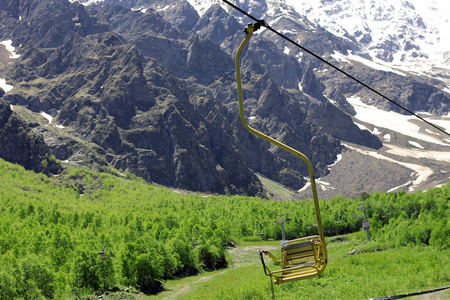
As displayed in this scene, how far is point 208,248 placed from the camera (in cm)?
9756

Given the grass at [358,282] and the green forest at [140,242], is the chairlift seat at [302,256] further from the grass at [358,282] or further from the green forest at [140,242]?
the green forest at [140,242]

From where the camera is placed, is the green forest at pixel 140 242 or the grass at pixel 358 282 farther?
the green forest at pixel 140 242

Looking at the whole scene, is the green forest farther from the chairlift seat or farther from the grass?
the chairlift seat

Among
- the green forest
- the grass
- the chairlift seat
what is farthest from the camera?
the green forest

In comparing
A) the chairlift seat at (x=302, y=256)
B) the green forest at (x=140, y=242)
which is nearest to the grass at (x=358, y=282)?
the green forest at (x=140, y=242)

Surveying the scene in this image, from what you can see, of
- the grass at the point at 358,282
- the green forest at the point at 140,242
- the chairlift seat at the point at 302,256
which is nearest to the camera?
the chairlift seat at the point at 302,256

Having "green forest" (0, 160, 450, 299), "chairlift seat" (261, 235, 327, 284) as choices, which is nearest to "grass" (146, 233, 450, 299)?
"green forest" (0, 160, 450, 299)

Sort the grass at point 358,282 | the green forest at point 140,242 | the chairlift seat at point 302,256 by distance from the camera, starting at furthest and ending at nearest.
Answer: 1. the green forest at point 140,242
2. the grass at point 358,282
3. the chairlift seat at point 302,256

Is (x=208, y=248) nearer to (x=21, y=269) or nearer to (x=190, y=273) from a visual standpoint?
(x=190, y=273)

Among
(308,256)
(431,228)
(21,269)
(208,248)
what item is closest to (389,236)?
(431,228)

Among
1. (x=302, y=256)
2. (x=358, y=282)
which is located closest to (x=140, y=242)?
(x=358, y=282)

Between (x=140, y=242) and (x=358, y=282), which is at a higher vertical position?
(x=140, y=242)

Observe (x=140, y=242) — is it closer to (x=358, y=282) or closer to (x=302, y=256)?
(x=358, y=282)

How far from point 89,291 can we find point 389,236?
57.8 m
